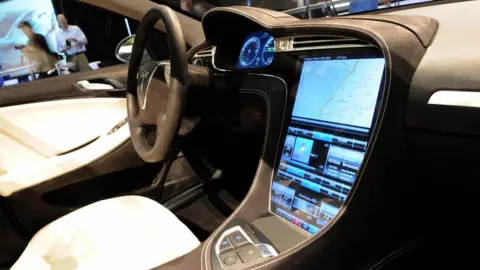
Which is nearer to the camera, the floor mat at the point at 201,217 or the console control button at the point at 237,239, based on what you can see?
the console control button at the point at 237,239

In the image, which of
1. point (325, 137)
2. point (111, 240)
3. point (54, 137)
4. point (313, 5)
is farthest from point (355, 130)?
point (54, 137)

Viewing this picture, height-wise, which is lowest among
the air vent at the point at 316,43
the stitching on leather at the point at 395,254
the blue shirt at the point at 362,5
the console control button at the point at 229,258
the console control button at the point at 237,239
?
the stitching on leather at the point at 395,254

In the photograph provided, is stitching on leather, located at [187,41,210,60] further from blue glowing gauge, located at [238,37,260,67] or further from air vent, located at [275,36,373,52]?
air vent, located at [275,36,373,52]

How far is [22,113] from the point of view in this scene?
5.19ft

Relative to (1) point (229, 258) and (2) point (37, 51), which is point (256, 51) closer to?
(1) point (229, 258)

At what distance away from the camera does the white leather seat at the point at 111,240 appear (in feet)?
3.46

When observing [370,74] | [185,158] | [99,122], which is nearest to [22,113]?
[99,122]

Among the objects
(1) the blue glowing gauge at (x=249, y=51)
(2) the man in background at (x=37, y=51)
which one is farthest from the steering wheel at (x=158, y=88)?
(2) the man in background at (x=37, y=51)

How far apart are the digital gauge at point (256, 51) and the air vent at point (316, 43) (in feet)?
0.29

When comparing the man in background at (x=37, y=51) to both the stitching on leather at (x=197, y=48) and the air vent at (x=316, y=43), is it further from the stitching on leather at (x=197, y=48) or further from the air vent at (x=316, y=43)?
the air vent at (x=316, y=43)

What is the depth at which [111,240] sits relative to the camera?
1.12 metres

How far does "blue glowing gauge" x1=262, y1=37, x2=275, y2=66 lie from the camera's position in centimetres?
122

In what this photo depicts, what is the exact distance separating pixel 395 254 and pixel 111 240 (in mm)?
800

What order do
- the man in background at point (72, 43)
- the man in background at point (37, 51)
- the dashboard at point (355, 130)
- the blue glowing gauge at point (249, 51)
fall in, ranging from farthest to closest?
the man in background at point (37, 51) < the man in background at point (72, 43) < the blue glowing gauge at point (249, 51) < the dashboard at point (355, 130)
